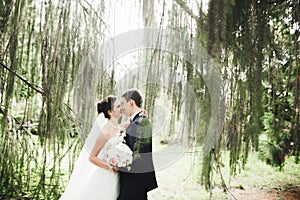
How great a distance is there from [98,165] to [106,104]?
0.30 m

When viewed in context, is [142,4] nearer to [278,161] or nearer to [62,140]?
[62,140]

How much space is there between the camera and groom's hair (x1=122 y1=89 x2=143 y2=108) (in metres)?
1.69

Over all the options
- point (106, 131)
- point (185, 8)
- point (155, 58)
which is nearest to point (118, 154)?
point (106, 131)

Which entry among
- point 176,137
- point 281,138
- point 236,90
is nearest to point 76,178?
point 176,137

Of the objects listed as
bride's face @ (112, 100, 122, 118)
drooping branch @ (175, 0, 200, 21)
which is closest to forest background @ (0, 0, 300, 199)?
drooping branch @ (175, 0, 200, 21)

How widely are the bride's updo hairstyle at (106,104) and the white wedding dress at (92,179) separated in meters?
0.02

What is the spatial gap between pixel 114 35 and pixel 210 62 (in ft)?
1.37

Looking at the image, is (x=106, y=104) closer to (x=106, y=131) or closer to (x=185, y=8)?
(x=106, y=131)

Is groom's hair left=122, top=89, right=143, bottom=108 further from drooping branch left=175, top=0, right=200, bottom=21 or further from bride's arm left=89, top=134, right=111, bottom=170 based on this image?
drooping branch left=175, top=0, right=200, bottom=21

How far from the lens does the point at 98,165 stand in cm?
169

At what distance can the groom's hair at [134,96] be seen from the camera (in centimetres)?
169

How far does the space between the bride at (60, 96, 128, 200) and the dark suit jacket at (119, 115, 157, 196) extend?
60 mm

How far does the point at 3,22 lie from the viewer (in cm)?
150

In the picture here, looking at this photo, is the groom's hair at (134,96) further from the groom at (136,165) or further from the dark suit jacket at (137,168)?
the dark suit jacket at (137,168)
